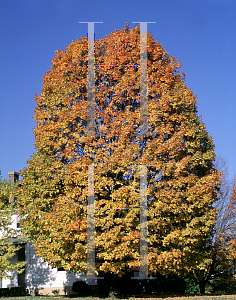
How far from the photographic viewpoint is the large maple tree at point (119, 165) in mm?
14414

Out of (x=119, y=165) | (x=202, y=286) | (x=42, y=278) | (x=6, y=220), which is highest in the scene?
(x=119, y=165)

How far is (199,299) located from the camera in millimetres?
15242

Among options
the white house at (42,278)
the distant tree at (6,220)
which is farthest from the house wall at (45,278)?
the distant tree at (6,220)

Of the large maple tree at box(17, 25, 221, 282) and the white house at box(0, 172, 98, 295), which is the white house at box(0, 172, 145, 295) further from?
the large maple tree at box(17, 25, 221, 282)

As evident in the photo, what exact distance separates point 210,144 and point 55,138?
7.74 metres

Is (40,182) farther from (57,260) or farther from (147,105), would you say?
(147,105)

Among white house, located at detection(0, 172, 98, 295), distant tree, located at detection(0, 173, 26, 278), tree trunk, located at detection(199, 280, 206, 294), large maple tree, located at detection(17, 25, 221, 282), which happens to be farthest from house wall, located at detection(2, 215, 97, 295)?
tree trunk, located at detection(199, 280, 206, 294)

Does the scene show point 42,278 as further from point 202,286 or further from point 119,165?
point 119,165

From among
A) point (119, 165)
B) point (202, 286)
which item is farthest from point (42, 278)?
point (119, 165)

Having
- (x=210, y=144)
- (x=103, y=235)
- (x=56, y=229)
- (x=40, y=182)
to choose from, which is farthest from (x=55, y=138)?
(x=210, y=144)

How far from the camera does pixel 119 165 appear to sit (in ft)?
49.6

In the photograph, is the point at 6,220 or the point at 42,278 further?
the point at 42,278

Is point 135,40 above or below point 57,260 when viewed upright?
above

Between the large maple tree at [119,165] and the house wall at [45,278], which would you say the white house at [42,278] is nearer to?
the house wall at [45,278]
